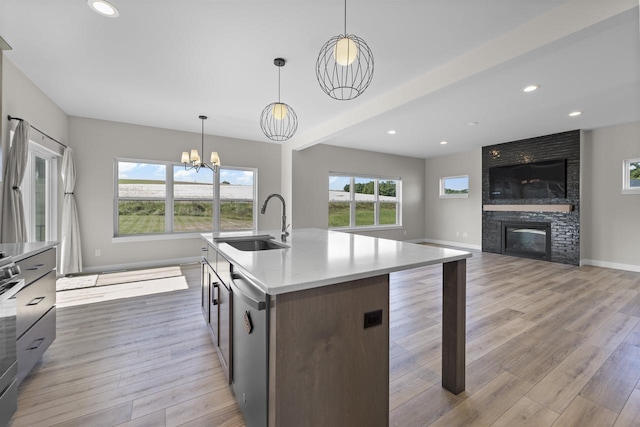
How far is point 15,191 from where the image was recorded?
292cm

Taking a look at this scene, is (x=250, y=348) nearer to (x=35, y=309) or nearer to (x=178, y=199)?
Result: (x=35, y=309)

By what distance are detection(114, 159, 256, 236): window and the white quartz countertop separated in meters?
4.41

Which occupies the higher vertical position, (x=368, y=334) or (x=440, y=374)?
(x=368, y=334)

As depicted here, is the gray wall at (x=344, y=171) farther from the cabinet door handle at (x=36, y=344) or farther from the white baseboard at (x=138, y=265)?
the cabinet door handle at (x=36, y=344)

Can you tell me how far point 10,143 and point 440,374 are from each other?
4.73 meters

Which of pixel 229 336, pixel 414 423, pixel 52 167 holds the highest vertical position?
pixel 52 167

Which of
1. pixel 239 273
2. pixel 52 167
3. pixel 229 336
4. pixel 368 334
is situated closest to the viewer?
pixel 368 334

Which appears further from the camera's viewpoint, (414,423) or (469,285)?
(469,285)

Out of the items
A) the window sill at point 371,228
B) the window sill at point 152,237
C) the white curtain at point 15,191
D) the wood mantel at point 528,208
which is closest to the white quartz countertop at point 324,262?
the white curtain at point 15,191

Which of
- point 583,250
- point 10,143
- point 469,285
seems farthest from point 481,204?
point 10,143

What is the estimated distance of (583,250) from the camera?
18.1 feet

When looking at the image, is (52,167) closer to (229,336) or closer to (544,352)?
(229,336)

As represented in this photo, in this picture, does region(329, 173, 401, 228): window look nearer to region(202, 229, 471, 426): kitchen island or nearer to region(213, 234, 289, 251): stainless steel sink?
region(213, 234, 289, 251): stainless steel sink

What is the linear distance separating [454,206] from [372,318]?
298 inches
